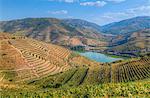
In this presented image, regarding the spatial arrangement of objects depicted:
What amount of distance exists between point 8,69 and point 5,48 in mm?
19014

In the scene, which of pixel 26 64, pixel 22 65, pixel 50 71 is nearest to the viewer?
pixel 22 65

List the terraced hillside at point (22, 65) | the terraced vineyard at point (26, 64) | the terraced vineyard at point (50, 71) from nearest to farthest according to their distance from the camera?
1. the terraced vineyard at point (50, 71)
2. the terraced hillside at point (22, 65)
3. the terraced vineyard at point (26, 64)

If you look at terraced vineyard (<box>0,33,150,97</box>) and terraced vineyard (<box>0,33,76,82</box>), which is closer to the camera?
terraced vineyard (<box>0,33,150,97</box>)

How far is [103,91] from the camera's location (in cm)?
2339

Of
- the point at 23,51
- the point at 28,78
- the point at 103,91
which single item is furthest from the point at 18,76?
Result: the point at 103,91

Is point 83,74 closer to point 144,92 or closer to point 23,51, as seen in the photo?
point 23,51

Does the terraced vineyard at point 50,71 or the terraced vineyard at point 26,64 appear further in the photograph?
the terraced vineyard at point 26,64

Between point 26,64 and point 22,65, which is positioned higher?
point 22,65

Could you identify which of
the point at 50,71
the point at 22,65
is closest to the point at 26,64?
the point at 22,65

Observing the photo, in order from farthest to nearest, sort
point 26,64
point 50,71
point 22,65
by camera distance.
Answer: point 50,71, point 26,64, point 22,65

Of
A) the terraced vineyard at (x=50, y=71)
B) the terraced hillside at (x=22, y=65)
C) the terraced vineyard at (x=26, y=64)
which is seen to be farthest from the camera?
the terraced vineyard at (x=26, y=64)

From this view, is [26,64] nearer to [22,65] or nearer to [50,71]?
[22,65]

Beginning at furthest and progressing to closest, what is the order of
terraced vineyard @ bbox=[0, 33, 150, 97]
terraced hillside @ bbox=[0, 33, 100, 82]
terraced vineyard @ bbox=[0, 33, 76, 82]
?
terraced vineyard @ bbox=[0, 33, 76, 82] → terraced hillside @ bbox=[0, 33, 100, 82] → terraced vineyard @ bbox=[0, 33, 150, 97]

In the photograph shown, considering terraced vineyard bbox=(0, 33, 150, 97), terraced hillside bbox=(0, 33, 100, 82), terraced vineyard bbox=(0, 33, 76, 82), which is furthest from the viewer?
terraced vineyard bbox=(0, 33, 76, 82)
